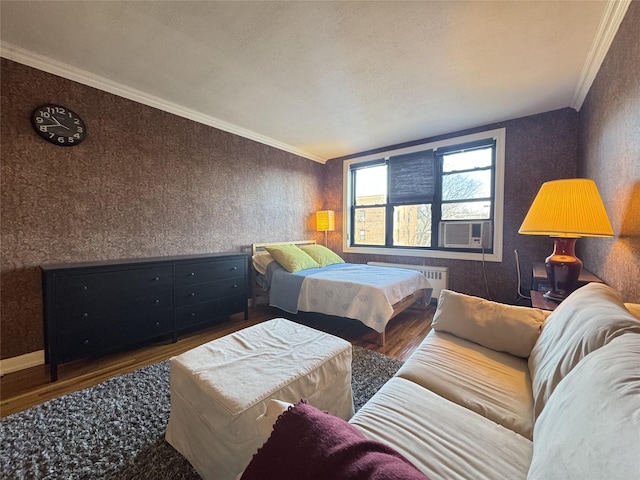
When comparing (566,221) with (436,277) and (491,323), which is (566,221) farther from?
(436,277)

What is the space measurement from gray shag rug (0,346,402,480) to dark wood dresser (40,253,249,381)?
0.41 m

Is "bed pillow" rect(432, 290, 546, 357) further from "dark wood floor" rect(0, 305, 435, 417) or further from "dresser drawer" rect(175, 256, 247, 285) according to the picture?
"dresser drawer" rect(175, 256, 247, 285)

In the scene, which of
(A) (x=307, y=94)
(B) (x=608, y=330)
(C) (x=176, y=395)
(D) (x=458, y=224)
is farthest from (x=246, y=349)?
(D) (x=458, y=224)

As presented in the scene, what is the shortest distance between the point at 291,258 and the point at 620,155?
2.87m

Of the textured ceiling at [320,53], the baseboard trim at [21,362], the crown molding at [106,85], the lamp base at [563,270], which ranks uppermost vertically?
the textured ceiling at [320,53]

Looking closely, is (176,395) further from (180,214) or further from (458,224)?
(458,224)

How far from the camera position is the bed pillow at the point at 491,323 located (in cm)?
134

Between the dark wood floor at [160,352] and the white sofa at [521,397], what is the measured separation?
0.97m

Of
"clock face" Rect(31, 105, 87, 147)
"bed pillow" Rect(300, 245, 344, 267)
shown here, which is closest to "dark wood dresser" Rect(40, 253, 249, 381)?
"clock face" Rect(31, 105, 87, 147)

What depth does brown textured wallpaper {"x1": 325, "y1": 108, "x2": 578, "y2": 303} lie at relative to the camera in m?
2.85

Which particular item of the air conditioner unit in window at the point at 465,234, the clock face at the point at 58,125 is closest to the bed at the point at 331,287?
the air conditioner unit in window at the point at 465,234

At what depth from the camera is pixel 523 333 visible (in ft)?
4.39

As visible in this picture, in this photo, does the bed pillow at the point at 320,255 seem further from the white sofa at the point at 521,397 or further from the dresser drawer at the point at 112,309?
the white sofa at the point at 521,397

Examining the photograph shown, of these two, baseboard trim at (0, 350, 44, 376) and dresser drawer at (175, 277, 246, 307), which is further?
dresser drawer at (175, 277, 246, 307)
